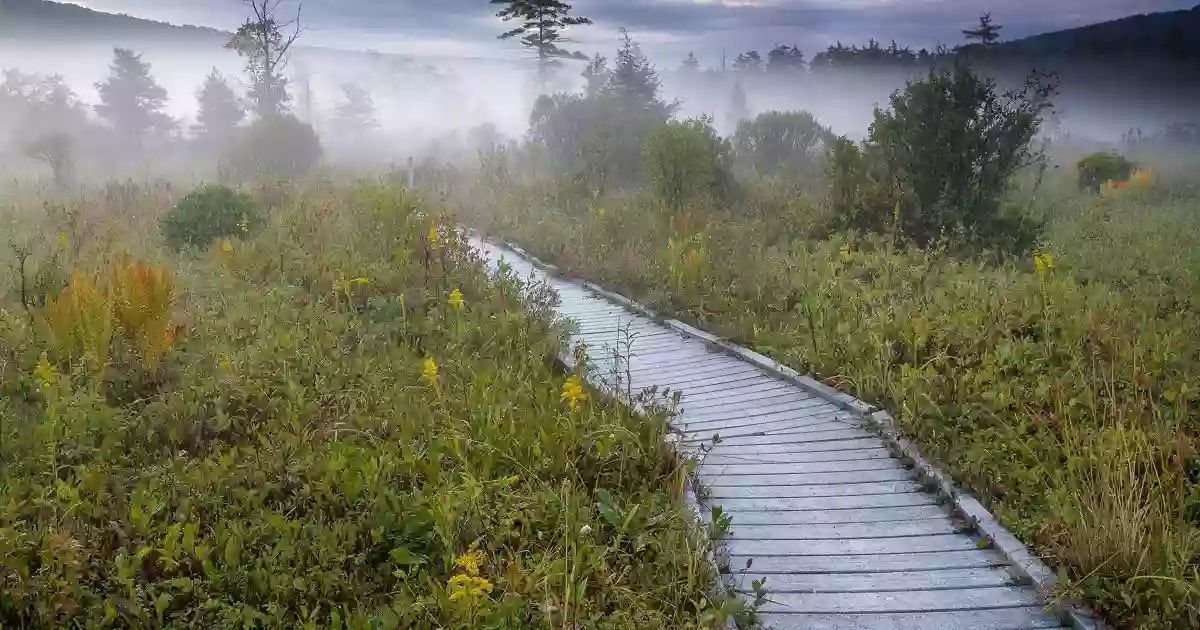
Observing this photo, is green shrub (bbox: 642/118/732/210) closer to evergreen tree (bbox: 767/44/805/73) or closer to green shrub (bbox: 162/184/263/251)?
green shrub (bbox: 162/184/263/251)

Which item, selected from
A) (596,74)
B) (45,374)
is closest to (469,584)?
(45,374)

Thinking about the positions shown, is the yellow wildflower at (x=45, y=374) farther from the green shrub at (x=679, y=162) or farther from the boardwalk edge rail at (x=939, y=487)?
the green shrub at (x=679, y=162)

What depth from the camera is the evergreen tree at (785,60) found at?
192 feet

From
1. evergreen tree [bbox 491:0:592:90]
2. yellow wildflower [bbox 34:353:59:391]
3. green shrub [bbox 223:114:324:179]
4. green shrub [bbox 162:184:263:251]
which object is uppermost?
evergreen tree [bbox 491:0:592:90]

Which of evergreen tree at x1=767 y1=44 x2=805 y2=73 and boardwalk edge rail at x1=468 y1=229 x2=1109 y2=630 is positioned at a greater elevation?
evergreen tree at x1=767 y1=44 x2=805 y2=73

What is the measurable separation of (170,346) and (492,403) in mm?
2688

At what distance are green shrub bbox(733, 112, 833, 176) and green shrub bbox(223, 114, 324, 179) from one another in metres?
14.9

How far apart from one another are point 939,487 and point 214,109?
42.6 meters

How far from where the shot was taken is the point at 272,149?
24.5m

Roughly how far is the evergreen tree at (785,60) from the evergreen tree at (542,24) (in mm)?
29677

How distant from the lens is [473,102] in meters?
70.1

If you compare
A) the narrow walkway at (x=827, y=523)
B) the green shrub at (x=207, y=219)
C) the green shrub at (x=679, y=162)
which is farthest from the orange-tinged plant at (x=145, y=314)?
the green shrub at (x=679, y=162)

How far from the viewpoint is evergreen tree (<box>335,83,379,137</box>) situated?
5453cm

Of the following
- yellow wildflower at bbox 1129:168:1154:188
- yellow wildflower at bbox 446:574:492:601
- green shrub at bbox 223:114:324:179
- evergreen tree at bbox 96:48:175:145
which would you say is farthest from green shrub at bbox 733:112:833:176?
evergreen tree at bbox 96:48:175:145
